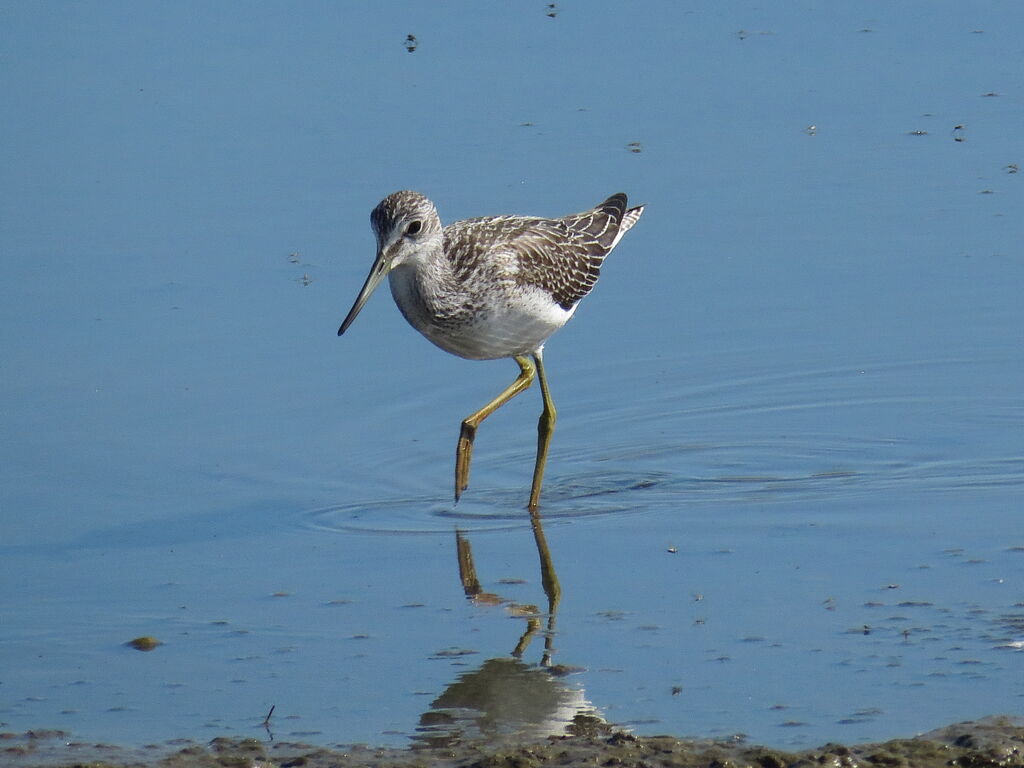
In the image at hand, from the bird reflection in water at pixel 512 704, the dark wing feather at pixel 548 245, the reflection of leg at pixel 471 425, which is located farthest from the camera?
the dark wing feather at pixel 548 245

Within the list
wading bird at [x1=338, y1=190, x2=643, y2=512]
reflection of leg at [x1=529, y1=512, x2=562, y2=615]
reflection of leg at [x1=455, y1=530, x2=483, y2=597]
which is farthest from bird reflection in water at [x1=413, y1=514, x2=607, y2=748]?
wading bird at [x1=338, y1=190, x2=643, y2=512]

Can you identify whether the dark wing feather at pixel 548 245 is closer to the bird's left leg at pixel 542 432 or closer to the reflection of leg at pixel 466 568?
the bird's left leg at pixel 542 432

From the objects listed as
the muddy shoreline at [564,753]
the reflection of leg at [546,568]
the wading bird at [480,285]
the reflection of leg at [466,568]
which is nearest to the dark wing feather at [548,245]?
the wading bird at [480,285]

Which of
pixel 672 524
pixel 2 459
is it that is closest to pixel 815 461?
pixel 672 524

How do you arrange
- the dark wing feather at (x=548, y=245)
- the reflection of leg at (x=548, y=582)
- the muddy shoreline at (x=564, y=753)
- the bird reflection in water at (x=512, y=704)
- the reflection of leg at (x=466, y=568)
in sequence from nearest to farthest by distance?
the muddy shoreline at (x=564, y=753) < the bird reflection in water at (x=512, y=704) < the reflection of leg at (x=548, y=582) < the reflection of leg at (x=466, y=568) < the dark wing feather at (x=548, y=245)

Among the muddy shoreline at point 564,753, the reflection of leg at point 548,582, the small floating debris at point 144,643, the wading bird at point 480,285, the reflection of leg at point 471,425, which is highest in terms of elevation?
the wading bird at point 480,285

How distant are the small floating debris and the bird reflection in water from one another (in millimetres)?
1200

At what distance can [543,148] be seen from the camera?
39.3ft

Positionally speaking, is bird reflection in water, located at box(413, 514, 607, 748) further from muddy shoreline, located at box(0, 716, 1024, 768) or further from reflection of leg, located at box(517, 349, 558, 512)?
reflection of leg, located at box(517, 349, 558, 512)

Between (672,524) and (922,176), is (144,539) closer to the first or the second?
(672,524)

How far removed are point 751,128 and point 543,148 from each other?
1405 mm

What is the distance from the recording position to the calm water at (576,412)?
6273 millimetres

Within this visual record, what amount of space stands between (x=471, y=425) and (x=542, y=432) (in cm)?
52

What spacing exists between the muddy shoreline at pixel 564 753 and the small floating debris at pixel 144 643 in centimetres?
83
